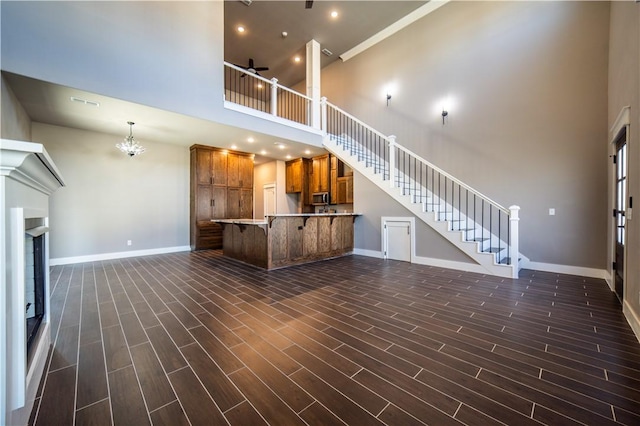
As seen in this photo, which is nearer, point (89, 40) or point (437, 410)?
point (437, 410)

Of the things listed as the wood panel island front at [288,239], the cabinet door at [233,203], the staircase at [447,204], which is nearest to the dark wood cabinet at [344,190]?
the staircase at [447,204]

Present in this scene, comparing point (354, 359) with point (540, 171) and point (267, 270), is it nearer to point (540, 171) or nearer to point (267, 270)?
point (267, 270)

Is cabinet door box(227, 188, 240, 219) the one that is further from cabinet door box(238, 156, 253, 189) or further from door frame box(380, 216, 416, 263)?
door frame box(380, 216, 416, 263)

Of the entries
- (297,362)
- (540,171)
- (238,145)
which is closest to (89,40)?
(238,145)

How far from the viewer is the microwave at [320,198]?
8188mm

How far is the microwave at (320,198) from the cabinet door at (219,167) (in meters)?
2.84

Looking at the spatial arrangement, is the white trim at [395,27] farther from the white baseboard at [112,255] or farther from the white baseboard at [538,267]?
the white baseboard at [112,255]

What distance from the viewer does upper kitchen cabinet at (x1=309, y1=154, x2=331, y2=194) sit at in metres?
8.14

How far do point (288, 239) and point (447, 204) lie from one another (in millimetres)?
3568

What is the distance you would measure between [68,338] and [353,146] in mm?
6811

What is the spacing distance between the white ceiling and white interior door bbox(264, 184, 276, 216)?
145 cm

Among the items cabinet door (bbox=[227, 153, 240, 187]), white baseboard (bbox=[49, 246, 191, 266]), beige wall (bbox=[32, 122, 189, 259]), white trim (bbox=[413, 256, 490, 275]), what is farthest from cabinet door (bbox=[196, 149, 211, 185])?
white trim (bbox=[413, 256, 490, 275])

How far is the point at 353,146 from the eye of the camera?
7.47 m

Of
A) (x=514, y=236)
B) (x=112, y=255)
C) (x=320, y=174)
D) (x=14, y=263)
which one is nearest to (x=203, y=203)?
(x=112, y=255)
